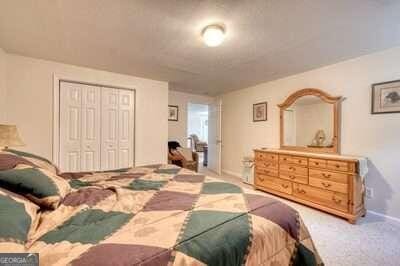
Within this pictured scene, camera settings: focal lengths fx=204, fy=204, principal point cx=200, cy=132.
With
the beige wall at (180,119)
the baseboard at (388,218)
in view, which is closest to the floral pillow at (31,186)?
the baseboard at (388,218)

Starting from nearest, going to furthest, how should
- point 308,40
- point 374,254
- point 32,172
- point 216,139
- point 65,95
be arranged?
point 32,172
point 374,254
point 308,40
point 65,95
point 216,139

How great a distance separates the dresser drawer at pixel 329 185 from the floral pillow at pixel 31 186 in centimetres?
308

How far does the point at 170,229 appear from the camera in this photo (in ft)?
2.98

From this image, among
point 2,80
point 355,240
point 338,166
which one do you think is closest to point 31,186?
point 2,80

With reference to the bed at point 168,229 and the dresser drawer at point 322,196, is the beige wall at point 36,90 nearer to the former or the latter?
the bed at point 168,229

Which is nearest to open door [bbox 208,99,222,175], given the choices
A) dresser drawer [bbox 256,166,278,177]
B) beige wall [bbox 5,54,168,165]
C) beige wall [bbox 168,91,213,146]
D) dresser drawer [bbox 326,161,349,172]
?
beige wall [bbox 168,91,213,146]

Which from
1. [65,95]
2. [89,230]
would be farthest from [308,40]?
[65,95]

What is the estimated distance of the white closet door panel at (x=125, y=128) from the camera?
3.91 m

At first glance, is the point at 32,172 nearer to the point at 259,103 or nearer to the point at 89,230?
the point at 89,230

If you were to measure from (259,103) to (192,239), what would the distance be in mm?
4129

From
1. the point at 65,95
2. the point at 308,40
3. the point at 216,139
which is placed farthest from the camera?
the point at 216,139

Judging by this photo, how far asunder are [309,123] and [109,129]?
3.61m

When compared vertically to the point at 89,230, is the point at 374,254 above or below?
below

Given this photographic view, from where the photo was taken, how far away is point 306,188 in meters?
3.11
